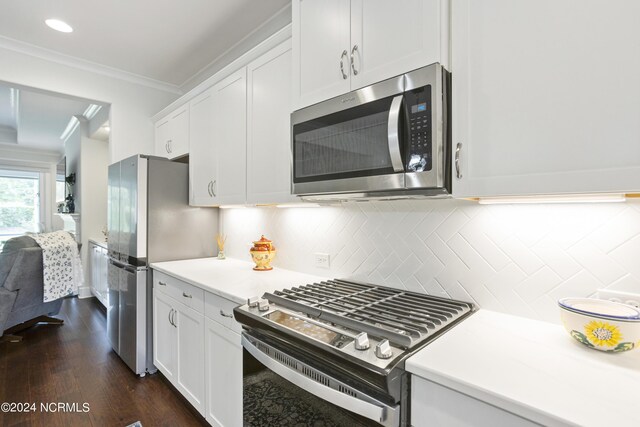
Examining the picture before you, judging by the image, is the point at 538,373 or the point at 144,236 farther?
the point at 144,236

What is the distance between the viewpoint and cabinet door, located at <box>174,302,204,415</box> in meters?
1.90

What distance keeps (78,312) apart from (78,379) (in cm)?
207

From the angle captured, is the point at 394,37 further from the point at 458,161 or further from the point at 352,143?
the point at 458,161

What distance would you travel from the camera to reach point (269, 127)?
→ 1921 millimetres

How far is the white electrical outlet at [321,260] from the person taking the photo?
77.9 inches

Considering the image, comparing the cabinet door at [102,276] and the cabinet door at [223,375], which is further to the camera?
the cabinet door at [102,276]

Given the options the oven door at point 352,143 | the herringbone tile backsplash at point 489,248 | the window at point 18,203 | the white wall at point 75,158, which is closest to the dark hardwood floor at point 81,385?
the herringbone tile backsplash at point 489,248

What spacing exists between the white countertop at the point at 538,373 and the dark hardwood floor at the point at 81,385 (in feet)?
5.73

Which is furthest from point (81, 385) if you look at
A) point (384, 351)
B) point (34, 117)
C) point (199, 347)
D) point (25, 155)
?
point (25, 155)

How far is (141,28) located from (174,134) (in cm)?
86

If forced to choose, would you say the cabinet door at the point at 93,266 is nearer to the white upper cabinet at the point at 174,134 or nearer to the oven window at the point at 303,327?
the white upper cabinet at the point at 174,134

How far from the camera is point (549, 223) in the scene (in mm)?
1173

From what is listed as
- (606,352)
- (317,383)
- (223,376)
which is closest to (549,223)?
(606,352)

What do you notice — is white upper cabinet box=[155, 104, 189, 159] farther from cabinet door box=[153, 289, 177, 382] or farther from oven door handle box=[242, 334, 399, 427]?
oven door handle box=[242, 334, 399, 427]
